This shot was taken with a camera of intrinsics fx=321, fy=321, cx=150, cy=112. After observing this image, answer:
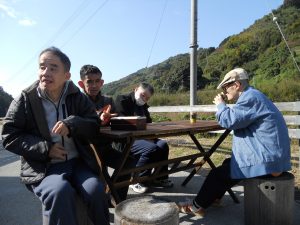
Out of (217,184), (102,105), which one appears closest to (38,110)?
(102,105)

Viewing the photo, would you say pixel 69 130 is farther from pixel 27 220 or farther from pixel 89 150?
pixel 27 220

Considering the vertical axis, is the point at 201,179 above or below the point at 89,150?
below

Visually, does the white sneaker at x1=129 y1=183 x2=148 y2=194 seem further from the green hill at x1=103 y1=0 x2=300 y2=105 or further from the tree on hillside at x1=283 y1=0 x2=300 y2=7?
the tree on hillside at x1=283 y1=0 x2=300 y2=7

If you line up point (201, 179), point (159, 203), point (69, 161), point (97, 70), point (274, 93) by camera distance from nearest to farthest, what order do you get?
point (159, 203)
point (69, 161)
point (97, 70)
point (201, 179)
point (274, 93)

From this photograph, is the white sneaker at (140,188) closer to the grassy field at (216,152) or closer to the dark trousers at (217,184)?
the dark trousers at (217,184)

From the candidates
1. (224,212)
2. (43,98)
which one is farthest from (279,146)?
(43,98)

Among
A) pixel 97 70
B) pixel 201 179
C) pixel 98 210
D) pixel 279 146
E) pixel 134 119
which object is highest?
pixel 97 70

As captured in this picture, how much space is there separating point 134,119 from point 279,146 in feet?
4.14

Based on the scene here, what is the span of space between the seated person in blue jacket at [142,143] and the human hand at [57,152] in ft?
5.05

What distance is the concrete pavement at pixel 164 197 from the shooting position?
10.4 ft

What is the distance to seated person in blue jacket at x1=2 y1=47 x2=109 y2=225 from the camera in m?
2.16

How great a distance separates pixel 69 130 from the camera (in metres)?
2.33

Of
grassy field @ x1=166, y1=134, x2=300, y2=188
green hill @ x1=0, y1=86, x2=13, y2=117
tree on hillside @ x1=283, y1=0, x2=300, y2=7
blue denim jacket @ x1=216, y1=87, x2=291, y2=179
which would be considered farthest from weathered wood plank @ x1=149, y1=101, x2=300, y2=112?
tree on hillside @ x1=283, y1=0, x2=300, y2=7

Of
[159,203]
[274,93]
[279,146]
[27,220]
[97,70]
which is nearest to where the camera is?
[159,203]
